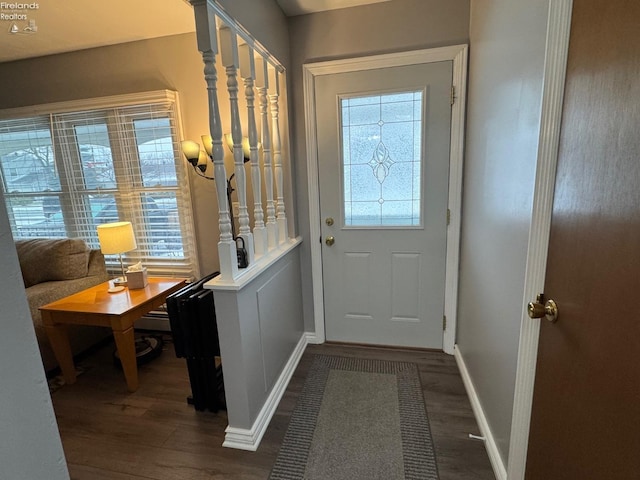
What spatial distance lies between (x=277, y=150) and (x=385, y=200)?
0.87 m

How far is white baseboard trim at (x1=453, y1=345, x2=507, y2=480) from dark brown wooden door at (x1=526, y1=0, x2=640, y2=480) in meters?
0.50

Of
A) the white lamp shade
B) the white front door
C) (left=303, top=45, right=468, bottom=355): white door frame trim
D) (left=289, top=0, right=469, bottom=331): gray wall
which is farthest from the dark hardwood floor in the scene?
(left=289, top=0, right=469, bottom=331): gray wall

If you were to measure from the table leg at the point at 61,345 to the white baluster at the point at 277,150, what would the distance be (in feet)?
5.39

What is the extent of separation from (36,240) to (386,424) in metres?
3.25

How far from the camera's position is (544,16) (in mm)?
1067

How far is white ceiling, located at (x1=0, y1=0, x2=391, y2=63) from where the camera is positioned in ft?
6.76

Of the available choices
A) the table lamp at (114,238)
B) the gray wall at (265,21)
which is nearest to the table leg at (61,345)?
the table lamp at (114,238)

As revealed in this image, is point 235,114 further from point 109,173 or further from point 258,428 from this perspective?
point 109,173

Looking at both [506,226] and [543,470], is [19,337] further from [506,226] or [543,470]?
[506,226]

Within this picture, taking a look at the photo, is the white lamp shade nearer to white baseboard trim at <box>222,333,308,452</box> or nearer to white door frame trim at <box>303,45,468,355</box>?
white door frame trim at <box>303,45,468,355</box>

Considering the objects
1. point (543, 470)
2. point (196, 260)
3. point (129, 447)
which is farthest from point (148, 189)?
point (543, 470)

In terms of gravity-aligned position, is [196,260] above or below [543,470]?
above

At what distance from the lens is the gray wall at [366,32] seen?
2.10m

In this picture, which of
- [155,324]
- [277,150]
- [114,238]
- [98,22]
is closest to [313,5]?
[277,150]
